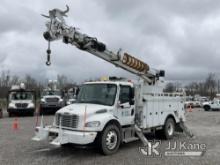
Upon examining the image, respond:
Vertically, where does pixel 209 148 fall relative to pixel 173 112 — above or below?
below

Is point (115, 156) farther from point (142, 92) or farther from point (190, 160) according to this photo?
point (142, 92)

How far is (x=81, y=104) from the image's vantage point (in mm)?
9727

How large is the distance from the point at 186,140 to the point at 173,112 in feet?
4.13

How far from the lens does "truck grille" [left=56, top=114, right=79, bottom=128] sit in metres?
8.70

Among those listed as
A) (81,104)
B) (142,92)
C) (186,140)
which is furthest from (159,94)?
(81,104)

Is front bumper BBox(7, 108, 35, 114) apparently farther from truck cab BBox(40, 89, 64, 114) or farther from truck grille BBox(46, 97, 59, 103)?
truck grille BBox(46, 97, 59, 103)

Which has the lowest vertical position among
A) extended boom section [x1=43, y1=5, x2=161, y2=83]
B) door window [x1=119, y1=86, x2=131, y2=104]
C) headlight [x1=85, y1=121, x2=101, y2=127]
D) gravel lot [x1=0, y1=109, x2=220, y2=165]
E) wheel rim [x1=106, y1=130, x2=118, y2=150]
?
gravel lot [x1=0, y1=109, x2=220, y2=165]

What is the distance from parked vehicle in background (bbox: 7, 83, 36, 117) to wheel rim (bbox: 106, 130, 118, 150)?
17.5 m

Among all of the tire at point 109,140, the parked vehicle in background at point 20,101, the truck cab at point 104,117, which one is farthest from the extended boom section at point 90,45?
the parked vehicle in background at point 20,101

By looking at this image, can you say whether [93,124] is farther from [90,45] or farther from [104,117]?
[90,45]

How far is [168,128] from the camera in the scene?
476 inches

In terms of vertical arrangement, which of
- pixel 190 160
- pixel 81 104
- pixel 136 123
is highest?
pixel 81 104

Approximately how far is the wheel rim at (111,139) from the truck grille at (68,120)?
1034mm

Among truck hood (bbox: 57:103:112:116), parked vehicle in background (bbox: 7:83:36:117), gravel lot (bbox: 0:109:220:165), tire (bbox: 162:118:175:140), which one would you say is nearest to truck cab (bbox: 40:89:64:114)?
parked vehicle in background (bbox: 7:83:36:117)
